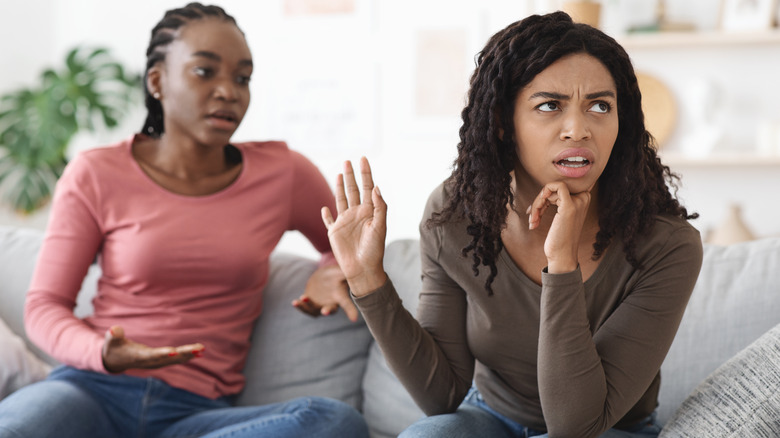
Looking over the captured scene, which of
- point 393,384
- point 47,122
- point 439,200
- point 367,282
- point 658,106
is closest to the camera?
point 367,282

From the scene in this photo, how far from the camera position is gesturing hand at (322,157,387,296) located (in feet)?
4.24

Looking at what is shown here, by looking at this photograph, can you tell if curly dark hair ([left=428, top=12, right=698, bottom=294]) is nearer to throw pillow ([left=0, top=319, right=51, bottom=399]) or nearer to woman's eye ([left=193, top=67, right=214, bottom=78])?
woman's eye ([left=193, top=67, right=214, bottom=78])

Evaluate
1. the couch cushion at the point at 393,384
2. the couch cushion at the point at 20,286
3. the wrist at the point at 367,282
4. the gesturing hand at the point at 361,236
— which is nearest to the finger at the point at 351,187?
the gesturing hand at the point at 361,236

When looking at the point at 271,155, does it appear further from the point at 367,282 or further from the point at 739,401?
the point at 739,401

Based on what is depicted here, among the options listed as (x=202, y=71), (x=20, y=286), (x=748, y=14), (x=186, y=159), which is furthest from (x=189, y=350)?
(x=748, y=14)

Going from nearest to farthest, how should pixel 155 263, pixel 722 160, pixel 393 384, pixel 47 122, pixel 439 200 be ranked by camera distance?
pixel 439 200
pixel 155 263
pixel 393 384
pixel 722 160
pixel 47 122

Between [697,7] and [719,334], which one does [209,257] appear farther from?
[697,7]

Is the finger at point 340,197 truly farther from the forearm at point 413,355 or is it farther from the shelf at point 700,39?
the shelf at point 700,39

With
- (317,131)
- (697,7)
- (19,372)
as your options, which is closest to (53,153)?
(317,131)

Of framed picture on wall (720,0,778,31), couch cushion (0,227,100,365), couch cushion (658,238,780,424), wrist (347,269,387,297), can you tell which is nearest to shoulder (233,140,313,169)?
couch cushion (0,227,100,365)

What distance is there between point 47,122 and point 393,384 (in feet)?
7.98

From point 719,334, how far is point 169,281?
1.14 metres

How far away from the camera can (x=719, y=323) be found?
5.33 ft

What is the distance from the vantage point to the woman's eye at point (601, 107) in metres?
1.23
